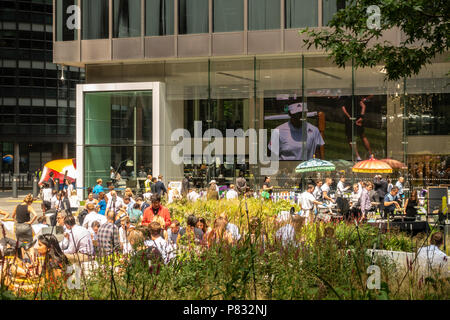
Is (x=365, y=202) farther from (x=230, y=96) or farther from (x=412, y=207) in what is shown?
(x=230, y=96)

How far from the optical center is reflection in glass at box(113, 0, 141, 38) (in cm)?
3055

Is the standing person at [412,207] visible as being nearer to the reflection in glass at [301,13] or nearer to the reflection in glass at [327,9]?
the reflection in glass at [327,9]

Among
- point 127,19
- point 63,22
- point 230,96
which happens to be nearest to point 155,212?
point 230,96

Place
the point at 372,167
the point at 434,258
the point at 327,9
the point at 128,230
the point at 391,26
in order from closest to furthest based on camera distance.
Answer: the point at 434,258 < the point at 128,230 < the point at 391,26 < the point at 372,167 < the point at 327,9

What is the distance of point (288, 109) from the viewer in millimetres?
29203

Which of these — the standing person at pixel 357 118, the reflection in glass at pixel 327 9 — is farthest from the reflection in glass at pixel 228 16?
the standing person at pixel 357 118

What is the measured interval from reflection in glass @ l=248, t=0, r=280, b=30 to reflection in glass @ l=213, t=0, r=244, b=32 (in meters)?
0.49

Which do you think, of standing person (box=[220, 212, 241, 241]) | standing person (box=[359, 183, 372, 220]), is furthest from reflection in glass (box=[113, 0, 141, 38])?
standing person (box=[220, 212, 241, 241])

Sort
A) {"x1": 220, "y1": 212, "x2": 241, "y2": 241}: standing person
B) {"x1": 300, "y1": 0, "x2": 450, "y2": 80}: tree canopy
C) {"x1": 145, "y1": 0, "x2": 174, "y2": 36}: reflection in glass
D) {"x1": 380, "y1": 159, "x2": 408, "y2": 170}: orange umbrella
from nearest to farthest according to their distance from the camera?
{"x1": 220, "y1": 212, "x2": 241, "y2": 241}: standing person
{"x1": 300, "y1": 0, "x2": 450, "y2": 80}: tree canopy
{"x1": 380, "y1": 159, "x2": 408, "y2": 170}: orange umbrella
{"x1": 145, "y1": 0, "x2": 174, "y2": 36}: reflection in glass

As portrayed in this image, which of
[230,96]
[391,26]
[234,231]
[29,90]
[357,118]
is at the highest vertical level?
[29,90]

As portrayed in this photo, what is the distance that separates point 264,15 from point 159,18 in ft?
17.3

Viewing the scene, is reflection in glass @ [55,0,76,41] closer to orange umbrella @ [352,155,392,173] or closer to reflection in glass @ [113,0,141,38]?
reflection in glass @ [113,0,141,38]

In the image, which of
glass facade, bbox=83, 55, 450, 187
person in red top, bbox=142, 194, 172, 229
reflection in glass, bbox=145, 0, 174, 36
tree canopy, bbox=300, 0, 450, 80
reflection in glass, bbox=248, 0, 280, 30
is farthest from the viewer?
reflection in glass, bbox=145, 0, 174, 36

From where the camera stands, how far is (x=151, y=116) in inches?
1198
